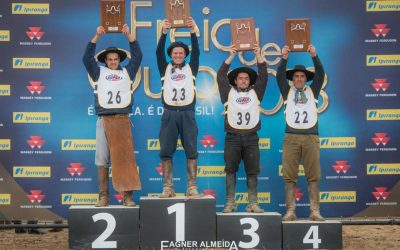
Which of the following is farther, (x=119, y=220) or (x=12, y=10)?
(x=12, y=10)

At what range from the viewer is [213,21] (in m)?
6.44

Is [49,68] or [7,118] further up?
[49,68]

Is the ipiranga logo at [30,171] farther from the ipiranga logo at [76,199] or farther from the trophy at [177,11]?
the trophy at [177,11]

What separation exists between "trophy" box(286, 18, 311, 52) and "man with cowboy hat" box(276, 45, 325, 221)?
0.24 feet

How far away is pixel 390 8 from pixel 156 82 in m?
2.87

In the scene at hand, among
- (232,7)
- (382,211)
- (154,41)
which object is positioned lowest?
(382,211)

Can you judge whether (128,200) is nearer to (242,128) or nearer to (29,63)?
(242,128)

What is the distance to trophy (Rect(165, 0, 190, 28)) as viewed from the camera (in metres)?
5.43

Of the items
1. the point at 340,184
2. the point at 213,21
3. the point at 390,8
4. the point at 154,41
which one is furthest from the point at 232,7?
the point at 340,184

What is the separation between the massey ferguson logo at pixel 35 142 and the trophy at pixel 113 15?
5.60ft

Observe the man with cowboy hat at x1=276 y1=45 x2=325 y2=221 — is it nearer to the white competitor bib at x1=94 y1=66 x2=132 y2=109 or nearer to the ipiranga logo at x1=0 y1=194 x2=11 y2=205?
the white competitor bib at x1=94 y1=66 x2=132 y2=109

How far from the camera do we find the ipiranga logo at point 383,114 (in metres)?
6.49

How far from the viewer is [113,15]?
5.49 m

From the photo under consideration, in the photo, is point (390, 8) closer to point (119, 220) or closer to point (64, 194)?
point (119, 220)
